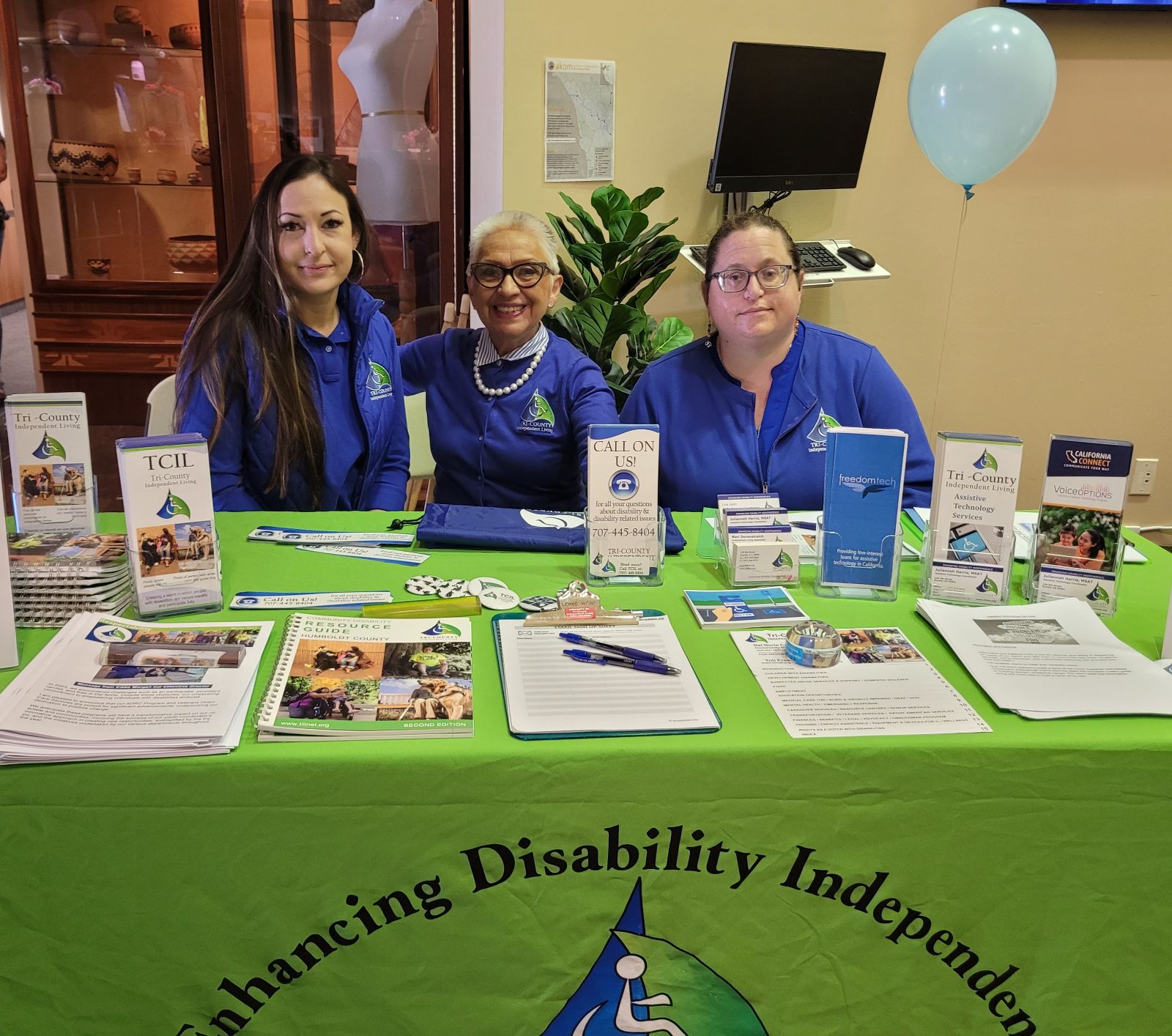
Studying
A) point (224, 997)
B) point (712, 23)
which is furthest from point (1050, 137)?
point (224, 997)

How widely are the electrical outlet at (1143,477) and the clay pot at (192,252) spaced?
3639mm

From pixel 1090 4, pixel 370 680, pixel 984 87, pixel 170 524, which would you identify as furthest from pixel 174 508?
pixel 1090 4

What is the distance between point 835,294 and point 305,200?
2121mm

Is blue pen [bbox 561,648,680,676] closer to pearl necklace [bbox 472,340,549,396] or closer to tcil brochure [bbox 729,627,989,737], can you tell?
tcil brochure [bbox 729,627,989,737]

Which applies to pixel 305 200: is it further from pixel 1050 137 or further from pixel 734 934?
pixel 1050 137

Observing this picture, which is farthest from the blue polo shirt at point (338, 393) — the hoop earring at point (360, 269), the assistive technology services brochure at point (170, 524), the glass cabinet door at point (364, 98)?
the glass cabinet door at point (364, 98)

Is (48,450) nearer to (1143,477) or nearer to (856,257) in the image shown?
(856,257)

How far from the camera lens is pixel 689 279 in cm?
349

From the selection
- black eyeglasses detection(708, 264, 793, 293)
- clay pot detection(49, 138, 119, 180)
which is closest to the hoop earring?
black eyeglasses detection(708, 264, 793, 293)

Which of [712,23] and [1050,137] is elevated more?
[712,23]

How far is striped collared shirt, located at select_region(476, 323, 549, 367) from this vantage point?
2.22 metres

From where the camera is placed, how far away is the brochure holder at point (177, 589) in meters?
1.25

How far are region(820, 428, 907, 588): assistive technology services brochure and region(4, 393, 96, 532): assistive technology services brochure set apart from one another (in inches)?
41.1

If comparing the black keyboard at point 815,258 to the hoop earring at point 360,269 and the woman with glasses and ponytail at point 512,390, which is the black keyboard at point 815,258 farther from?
the hoop earring at point 360,269
